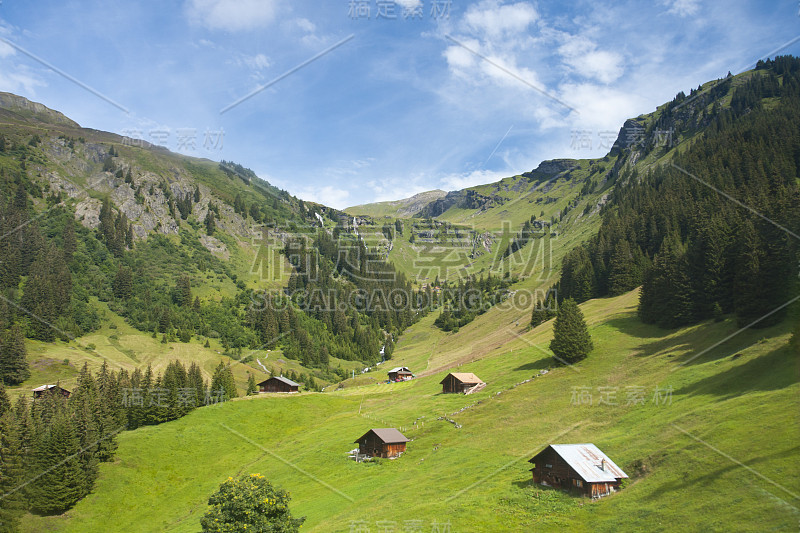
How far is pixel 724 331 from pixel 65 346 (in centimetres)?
14749

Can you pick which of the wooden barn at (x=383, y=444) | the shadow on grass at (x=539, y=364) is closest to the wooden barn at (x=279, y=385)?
the wooden barn at (x=383, y=444)

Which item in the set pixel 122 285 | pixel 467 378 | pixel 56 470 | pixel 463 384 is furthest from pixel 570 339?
pixel 122 285

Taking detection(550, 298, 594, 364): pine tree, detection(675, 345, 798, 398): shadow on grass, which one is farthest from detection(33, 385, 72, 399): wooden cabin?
detection(675, 345, 798, 398): shadow on grass

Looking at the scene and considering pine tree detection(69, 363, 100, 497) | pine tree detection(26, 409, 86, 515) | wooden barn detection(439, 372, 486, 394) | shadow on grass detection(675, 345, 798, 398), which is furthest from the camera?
wooden barn detection(439, 372, 486, 394)

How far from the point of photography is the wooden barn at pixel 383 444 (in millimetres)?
59469

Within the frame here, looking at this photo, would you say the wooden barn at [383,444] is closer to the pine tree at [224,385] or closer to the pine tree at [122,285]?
the pine tree at [224,385]

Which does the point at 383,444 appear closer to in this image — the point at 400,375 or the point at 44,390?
the point at 400,375

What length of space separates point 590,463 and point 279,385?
8593 centimetres

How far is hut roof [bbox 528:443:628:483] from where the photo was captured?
36469 millimetres

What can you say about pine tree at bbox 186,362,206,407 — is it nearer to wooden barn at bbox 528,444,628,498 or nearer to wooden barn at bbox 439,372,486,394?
wooden barn at bbox 439,372,486,394

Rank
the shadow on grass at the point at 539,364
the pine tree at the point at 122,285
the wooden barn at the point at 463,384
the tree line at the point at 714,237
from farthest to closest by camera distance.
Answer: the pine tree at the point at 122,285
the wooden barn at the point at 463,384
the shadow on grass at the point at 539,364
the tree line at the point at 714,237

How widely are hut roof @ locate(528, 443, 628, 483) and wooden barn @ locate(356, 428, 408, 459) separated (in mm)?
25836

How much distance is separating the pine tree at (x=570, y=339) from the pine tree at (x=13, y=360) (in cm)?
11027

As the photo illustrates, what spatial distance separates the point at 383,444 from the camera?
59.1m
